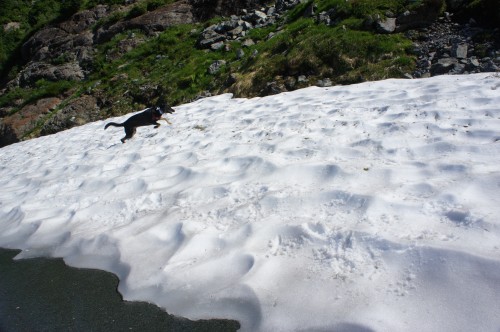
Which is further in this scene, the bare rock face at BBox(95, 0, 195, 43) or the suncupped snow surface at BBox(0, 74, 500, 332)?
the bare rock face at BBox(95, 0, 195, 43)

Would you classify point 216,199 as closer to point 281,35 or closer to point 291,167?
point 291,167

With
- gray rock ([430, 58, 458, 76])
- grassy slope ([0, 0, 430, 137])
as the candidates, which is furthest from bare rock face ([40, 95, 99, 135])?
gray rock ([430, 58, 458, 76])

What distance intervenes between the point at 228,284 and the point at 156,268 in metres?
0.83

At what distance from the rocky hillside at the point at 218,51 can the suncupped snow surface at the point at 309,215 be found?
A: 2.23 metres

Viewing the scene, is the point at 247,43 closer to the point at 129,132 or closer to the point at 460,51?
the point at 129,132

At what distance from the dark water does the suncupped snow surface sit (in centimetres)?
13

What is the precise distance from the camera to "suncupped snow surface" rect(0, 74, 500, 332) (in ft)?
8.18

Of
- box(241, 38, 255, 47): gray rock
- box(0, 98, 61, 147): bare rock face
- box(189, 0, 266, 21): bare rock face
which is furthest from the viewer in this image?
box(189, 0, 266, 21): bare rock face

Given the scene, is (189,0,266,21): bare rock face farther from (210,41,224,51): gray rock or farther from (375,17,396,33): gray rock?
(375,17,396,33): gray rock

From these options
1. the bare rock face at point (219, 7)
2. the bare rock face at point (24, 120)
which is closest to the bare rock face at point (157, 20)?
the bare rock face at point (219, 7)

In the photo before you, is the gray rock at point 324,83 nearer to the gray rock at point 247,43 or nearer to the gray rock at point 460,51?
the gray rock at point 460,51

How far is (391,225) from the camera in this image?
312 centimetres

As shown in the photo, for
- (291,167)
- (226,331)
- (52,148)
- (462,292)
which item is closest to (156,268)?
(226,331)

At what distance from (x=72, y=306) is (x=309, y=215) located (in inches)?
92.0
